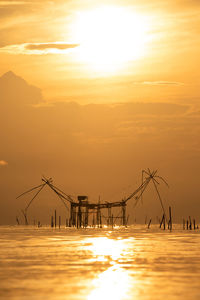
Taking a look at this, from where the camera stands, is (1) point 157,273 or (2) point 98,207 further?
(2) point 98,207

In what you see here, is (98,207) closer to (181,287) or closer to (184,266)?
(184,266)

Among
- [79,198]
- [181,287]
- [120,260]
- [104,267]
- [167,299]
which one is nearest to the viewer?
[167,299]

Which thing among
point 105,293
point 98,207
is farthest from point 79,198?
point 105,293

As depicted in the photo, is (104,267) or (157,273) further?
(104,267)

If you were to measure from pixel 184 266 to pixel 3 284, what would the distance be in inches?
527

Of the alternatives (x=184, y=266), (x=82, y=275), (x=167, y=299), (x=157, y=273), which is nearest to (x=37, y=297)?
(x=167, y=299)

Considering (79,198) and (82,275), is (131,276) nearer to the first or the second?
(82,275)

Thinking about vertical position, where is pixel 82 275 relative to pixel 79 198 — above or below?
below

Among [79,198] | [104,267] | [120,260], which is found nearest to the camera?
[104,267]

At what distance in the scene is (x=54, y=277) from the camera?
3341 centimetres

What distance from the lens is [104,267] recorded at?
126ft

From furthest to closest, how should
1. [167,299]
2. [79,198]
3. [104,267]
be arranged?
[79,198] → [104,267] → [167,299]

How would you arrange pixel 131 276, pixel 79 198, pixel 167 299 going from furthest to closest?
pixel 79 198 → pixel 131 276 → pixel 167 299

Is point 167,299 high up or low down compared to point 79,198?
down
